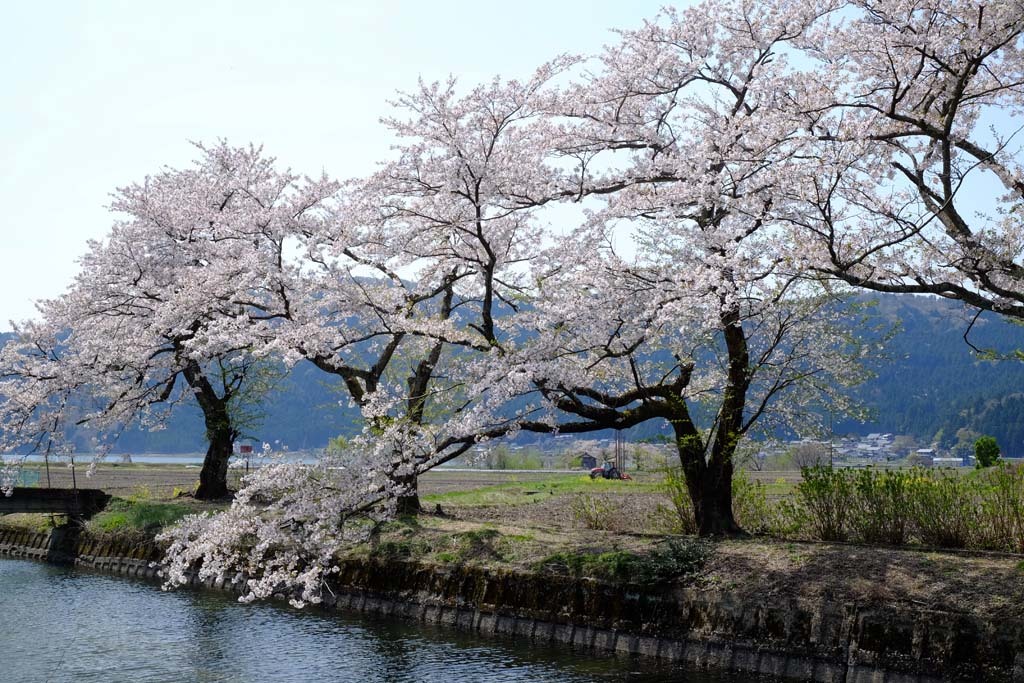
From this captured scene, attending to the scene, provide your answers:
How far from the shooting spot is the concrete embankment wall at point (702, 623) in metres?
9.89

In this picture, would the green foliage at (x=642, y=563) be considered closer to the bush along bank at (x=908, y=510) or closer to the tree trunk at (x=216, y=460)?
the bush along bank at (x=908, y=510)

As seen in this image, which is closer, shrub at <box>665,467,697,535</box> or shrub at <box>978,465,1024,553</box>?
shrub at <box>978,465,1024,553</box>

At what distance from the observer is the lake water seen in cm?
1152

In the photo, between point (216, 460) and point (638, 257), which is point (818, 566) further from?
point (216, 460)

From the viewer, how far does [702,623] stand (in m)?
11.9

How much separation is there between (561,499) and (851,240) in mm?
14480

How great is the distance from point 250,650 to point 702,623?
6.55 m

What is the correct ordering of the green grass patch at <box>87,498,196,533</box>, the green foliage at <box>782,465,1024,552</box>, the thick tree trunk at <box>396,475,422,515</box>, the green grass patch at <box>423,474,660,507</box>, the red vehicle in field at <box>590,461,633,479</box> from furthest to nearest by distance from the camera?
the red vehicle in field at <box>590,461,633,479</box>
the green grass patch at <box>423,474,660,507</box>
the green grass patch at <box>87,498,196,533</box>
the thick tree trunk at <box>396,475,422,515</box>
the green foliage at <box>782,465,1024,552</box>

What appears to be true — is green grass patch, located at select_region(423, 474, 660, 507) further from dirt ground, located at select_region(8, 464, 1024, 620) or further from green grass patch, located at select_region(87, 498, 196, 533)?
green grass patch, located at select_region(87, 498, 196, 533)

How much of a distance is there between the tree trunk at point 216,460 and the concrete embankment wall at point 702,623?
991 centimetres

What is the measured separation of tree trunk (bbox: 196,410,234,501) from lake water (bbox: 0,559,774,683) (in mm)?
8276

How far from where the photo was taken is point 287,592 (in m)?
16.6

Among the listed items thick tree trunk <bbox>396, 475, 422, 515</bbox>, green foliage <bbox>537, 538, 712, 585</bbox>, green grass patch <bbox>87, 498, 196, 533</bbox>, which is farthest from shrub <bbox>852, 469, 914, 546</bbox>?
green grass patch <bbox>87, 498, 196, 533</bbox>

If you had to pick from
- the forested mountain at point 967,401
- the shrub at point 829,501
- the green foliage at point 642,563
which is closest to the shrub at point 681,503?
the green foliage at point 642,563
